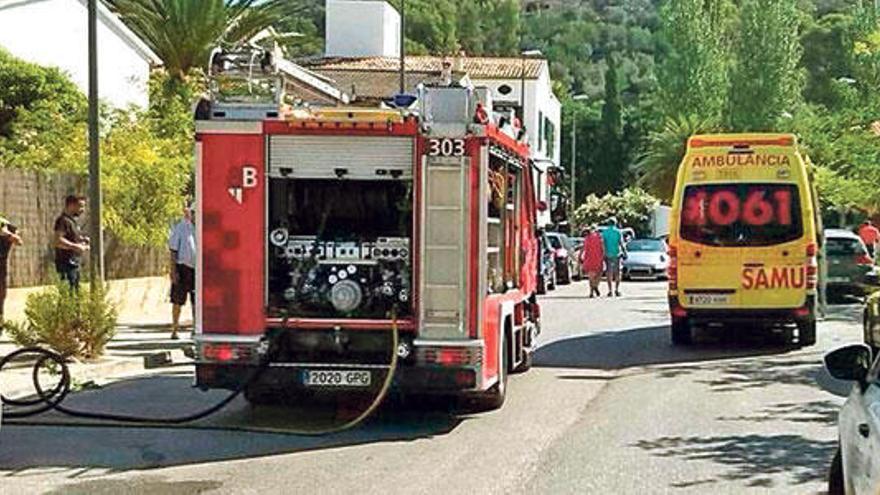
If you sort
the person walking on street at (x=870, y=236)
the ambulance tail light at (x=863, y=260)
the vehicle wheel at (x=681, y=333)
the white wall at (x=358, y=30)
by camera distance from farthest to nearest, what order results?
the white wall at (x=358, y=30)
the person walking on street at (x=870, y=236)
the ambulance tail light at (x=863, y=260)
the vehicle wheel at (x=681, y=333)

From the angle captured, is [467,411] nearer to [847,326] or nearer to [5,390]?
[5,390]

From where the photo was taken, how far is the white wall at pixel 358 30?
221 ft

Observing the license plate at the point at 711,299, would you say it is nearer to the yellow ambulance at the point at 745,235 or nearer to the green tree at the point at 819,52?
the yellow ambulance at the point at 745,235

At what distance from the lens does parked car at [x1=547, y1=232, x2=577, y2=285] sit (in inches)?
1532

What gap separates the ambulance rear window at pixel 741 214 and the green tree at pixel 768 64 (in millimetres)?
45053

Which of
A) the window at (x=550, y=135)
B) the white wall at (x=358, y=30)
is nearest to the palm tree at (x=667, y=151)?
the window at (x=550, y=135)

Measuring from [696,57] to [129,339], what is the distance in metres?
51.7

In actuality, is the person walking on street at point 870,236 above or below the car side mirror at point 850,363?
above

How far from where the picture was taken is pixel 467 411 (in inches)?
512

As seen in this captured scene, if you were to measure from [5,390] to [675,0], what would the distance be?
58.3 meters

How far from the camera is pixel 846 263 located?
29.2 meters

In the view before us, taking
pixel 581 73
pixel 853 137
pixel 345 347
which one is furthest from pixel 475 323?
pixel 581 73

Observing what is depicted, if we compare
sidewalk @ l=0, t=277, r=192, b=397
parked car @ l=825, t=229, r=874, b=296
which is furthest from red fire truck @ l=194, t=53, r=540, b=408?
parked car @ l=825, t=229, r=874, b=296

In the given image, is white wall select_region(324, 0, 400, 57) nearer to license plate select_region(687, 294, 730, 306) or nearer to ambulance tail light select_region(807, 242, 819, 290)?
license plate select_region(687, 294, 730, 306)
